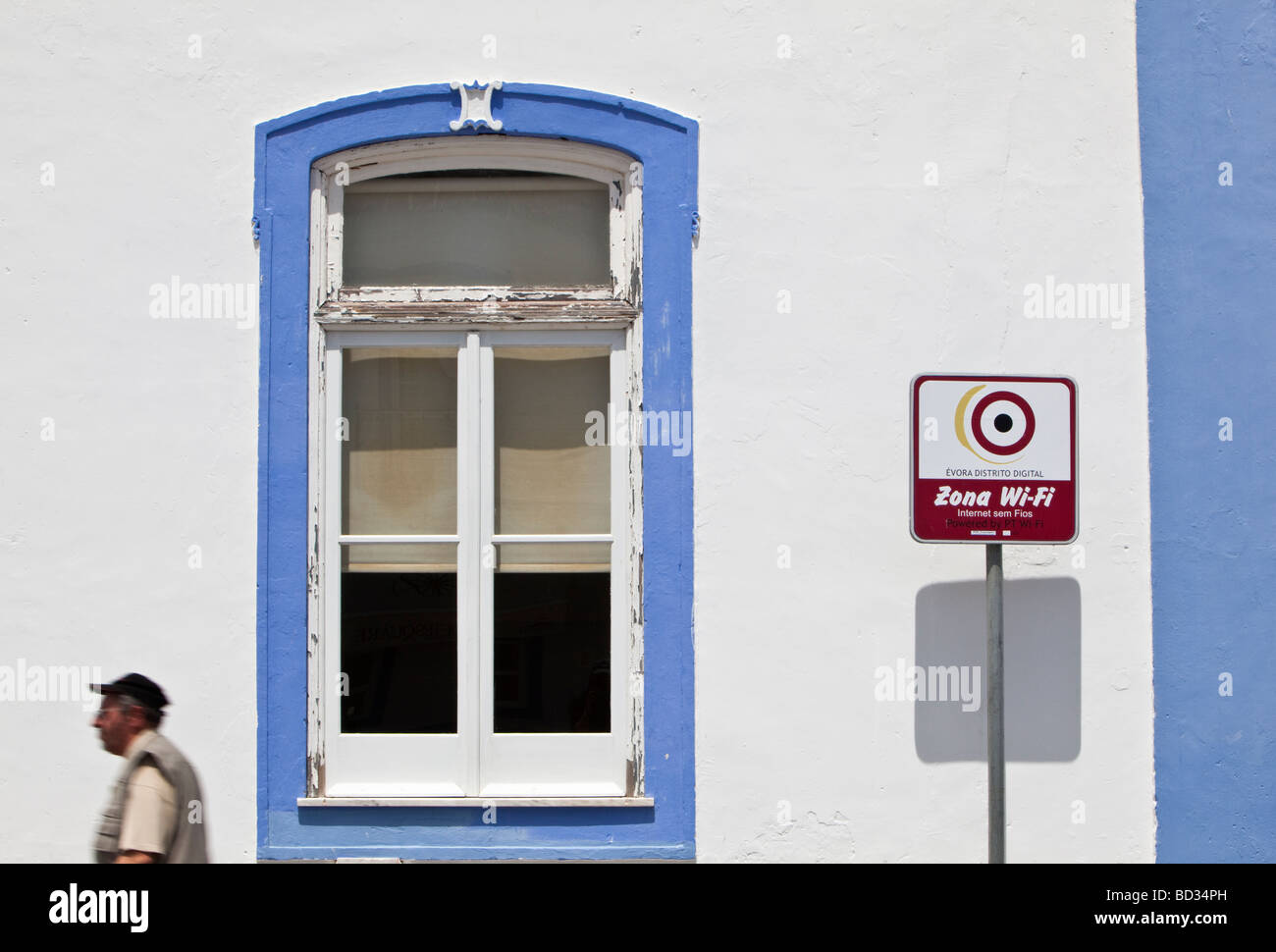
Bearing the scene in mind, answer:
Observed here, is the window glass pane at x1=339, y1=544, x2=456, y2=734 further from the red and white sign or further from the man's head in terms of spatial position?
the red and white sign

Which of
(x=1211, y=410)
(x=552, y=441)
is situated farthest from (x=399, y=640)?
(x=1211, y=410)

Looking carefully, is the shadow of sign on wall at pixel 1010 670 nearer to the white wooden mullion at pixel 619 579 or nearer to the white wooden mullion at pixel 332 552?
the white wooden mullion at pixel 619 579

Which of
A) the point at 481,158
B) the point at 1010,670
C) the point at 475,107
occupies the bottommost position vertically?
the point at 1010,670

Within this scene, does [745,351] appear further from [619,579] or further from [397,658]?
[397,658]

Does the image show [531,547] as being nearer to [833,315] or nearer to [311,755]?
[311,755]

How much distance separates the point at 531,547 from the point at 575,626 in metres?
0.36

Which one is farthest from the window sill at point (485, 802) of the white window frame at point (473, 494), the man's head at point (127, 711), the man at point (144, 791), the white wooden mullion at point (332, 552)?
the man's head at point (127, 711)

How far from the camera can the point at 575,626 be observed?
16.1 ft

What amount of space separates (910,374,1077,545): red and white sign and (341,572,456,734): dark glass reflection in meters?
1.93

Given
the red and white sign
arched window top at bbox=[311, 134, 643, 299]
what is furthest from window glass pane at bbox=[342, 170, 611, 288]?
the red and white sign

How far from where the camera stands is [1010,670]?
482 cm

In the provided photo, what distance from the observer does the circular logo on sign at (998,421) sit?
14.0 feet

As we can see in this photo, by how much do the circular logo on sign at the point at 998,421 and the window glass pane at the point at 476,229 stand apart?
5.28 ft

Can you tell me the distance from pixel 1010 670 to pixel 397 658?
7.99 ft
